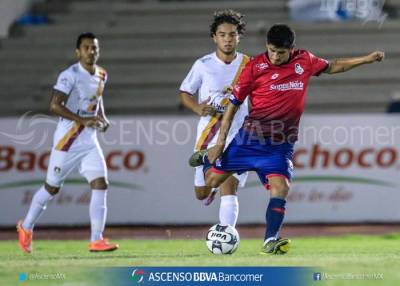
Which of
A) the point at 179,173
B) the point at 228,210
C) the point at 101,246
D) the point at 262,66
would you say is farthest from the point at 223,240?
the point at 179,173

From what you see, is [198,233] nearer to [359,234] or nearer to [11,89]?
[359,234]

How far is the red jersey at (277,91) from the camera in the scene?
8320mm

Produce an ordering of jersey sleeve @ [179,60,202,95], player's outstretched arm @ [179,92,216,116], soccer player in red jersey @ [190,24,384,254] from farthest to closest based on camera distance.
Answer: jersey sleeve @ [179,60,202,95], player's outstretched arm @ [179,92,216,116], soccer player in red jersey @ [190,24,384,254]

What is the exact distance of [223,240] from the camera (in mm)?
8500

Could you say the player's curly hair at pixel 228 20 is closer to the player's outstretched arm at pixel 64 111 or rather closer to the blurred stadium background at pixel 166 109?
the player's outstretched arm at pixel 64 111

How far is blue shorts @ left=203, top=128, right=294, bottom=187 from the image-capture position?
8.37 meters

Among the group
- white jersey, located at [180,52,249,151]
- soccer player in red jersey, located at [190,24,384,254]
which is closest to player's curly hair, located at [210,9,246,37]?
white jersey, located at [180,52,249,151]

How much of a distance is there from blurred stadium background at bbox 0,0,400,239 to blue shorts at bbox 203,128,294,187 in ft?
13.2

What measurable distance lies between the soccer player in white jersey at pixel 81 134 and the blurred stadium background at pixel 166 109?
2.67m

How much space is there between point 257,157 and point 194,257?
0.91 meters

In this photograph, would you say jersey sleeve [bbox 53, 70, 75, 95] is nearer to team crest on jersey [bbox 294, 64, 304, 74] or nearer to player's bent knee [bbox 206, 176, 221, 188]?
player's bent knee [bbox 206, 176, 221, 188]

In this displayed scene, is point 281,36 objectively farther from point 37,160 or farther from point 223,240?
point 37,160

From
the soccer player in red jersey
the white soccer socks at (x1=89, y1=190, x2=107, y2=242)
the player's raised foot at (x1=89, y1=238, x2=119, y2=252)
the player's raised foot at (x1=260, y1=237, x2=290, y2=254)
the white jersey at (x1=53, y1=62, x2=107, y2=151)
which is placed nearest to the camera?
the player's raised foot at (x1=260, y1=237, x2=290, y2=254)

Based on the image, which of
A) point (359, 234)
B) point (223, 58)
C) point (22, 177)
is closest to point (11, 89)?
point (22, 177)
